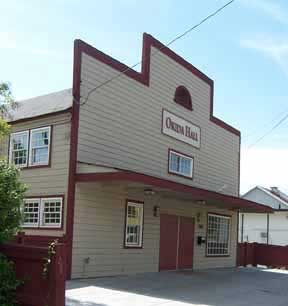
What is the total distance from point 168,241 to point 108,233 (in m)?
4.28

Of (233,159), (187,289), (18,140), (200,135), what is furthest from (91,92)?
(233,159)

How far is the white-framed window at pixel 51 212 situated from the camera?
16734 mm

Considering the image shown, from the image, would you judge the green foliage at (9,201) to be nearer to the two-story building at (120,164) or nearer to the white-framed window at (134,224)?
the two-story building at (120,164)

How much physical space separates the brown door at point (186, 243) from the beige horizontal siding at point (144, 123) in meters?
1.71

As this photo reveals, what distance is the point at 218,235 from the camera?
25.9 m

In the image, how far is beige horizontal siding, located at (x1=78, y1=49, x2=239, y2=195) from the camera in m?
17.3

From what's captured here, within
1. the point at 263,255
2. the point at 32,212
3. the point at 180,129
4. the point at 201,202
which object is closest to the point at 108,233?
the point at 32,212

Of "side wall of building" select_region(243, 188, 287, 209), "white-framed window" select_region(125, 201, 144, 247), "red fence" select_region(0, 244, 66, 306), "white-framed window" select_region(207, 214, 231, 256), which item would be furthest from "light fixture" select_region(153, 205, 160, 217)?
"side wall of building" select_region(243, 188, 287, 209)

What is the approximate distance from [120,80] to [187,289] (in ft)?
24.1

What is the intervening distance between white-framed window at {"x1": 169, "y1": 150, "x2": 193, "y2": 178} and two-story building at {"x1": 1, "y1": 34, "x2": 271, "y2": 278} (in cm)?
6

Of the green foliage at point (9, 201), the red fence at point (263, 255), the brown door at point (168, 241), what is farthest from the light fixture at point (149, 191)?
the red fence at point (263, 255)

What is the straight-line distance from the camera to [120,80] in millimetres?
18688

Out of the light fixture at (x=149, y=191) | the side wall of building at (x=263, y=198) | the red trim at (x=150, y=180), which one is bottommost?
the light fixture at (x=149, y=191)

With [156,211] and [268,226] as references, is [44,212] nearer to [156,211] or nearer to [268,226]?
[156,211]
